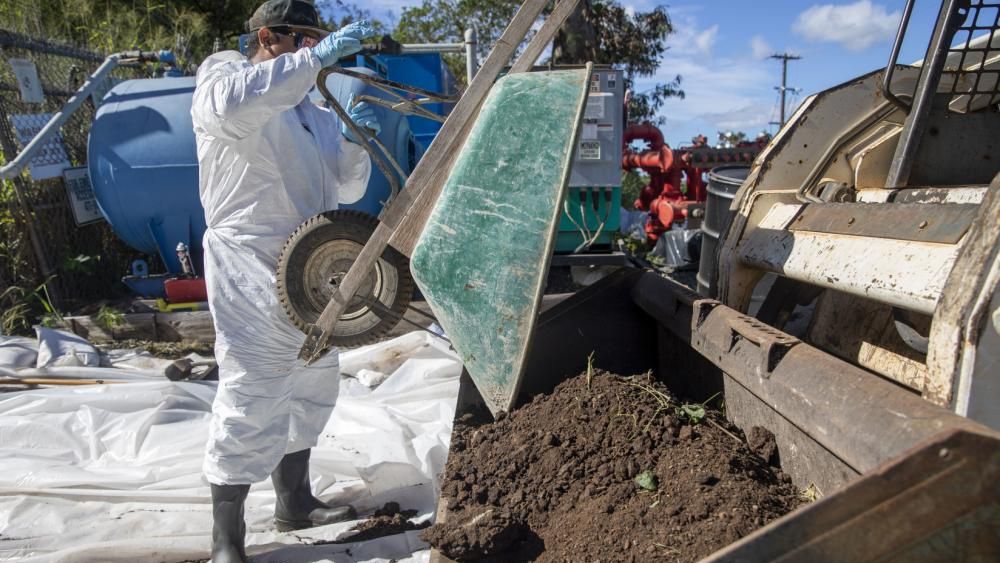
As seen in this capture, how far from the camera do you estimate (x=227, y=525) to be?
2551 millimetres

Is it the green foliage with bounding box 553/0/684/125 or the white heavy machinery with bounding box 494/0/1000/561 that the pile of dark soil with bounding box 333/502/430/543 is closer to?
the white heavy machinery with bounding box 494/0/1000/561

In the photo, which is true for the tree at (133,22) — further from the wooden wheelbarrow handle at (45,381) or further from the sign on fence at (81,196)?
the wooden wheelbarrow handle at (45,381)

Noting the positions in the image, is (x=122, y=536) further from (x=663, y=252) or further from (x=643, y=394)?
(x=663, y=252)

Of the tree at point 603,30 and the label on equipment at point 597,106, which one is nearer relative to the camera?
the label on equipment at point 597,106

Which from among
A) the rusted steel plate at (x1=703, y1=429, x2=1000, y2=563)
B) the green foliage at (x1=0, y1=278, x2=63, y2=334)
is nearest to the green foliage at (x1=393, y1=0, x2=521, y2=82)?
the green foliage at (x1=0, y1=278, x2=63, y2=334)

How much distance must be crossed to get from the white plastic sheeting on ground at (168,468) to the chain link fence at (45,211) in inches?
83.6

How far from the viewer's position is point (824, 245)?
196 cm

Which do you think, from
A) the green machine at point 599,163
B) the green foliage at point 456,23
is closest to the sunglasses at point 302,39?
the green machine at point 599,163

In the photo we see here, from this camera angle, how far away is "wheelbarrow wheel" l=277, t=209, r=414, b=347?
91.3 inches

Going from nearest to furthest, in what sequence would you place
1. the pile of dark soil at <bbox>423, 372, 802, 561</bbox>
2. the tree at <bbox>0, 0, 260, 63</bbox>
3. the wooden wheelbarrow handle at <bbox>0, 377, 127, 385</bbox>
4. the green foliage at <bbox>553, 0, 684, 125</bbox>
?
the pile of dark soil at <bbox>423, 372, 802, 561</bbox> < the wooden wheelbarrow handle at <bbox>0, 377, 127, 385</bbox> < the tree at <bbox>0, 0, 260, 63</bbox> < the green foliage at <bbox>553, 0, 684, 125</bbox>

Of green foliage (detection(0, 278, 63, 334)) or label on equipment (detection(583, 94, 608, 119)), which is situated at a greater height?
label on equipment (detection(583, 94, 608, 119))

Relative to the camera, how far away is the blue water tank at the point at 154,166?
17.6 ft

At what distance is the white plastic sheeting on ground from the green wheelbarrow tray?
3.59 feet

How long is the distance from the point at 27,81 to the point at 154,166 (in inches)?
47.2
